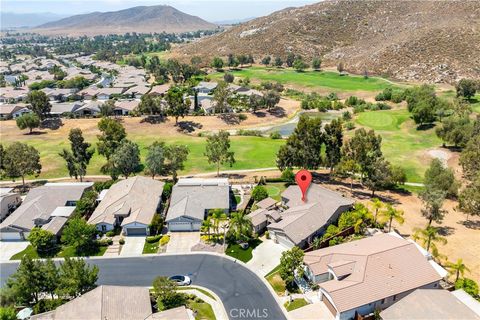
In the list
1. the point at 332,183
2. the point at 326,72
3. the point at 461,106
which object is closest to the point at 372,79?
the point at 326,72

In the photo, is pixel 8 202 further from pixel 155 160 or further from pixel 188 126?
pixel 188 126

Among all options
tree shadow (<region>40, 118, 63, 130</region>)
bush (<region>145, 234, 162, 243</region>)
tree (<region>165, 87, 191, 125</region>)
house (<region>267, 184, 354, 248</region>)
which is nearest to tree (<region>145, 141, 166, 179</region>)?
bush (<region>145, 234, 162, 243</region>)

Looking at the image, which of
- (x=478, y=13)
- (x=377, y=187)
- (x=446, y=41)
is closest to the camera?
(x=377, y=187)

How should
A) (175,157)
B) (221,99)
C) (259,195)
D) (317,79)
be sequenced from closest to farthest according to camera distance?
1. (259,195)
2. (175,157)
3. (221,99)
4. (317,79)

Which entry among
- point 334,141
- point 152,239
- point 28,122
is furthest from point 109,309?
point 28,122

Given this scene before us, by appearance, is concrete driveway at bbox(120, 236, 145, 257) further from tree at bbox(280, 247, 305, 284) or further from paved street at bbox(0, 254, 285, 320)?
tree at bbox(280, 247, 305, 284)

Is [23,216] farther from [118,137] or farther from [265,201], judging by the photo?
[265,201]
